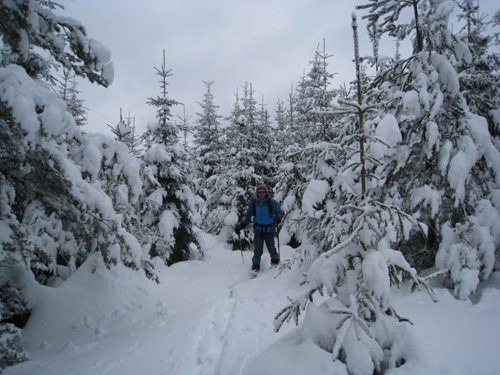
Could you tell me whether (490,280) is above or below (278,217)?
below

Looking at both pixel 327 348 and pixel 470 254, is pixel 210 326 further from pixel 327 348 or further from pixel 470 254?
pixel 470 254

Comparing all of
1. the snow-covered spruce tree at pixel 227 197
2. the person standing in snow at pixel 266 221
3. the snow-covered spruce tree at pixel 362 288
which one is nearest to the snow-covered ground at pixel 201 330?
the snow-covered spruce tree at pixel 362 288

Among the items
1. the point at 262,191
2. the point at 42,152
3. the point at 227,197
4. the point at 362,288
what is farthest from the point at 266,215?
the point at 227,197

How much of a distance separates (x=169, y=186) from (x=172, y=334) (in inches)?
316

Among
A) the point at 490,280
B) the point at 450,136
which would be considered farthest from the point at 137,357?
the point at 450,136

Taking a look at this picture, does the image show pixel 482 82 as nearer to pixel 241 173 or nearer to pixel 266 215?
pixel 266 215

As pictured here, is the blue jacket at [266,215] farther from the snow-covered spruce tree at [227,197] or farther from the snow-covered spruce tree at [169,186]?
the snow-covered spruce tree at [227,197]

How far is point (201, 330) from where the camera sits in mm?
5371

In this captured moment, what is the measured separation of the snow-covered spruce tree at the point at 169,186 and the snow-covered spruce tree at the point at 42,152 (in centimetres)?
614

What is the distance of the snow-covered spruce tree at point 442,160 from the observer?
579 cm

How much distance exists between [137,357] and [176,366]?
32.8 inches

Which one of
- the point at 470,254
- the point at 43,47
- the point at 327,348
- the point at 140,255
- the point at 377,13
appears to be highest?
the point at 377,13

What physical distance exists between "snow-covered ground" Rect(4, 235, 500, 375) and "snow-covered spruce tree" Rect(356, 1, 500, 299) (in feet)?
3.19

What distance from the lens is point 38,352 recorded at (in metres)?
5.49
